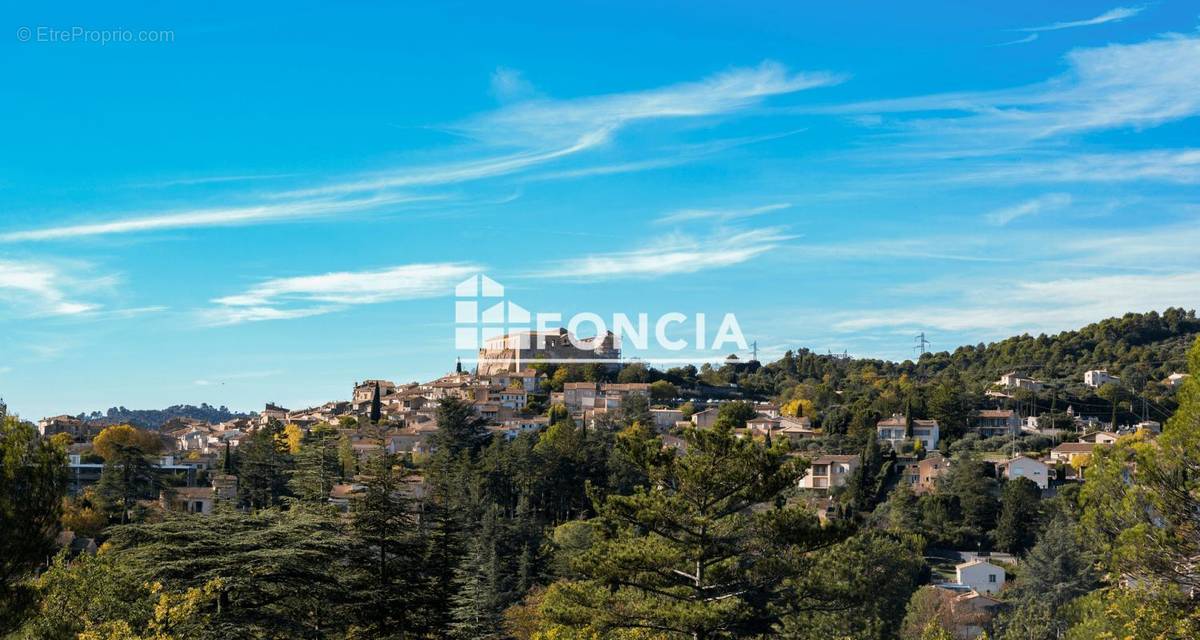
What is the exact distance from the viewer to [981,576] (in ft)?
141

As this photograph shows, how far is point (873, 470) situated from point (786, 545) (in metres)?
43.9

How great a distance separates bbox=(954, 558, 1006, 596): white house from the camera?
140 feet

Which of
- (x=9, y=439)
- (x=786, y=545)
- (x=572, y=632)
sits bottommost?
(x=572, y=632)

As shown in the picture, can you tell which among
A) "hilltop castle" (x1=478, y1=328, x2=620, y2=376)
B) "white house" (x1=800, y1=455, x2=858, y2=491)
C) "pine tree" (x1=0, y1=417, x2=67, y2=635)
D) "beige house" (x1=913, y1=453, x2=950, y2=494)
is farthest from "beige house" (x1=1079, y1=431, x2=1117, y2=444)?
"pine tree" (x1=0, y1=417, x2=67, y2=635)

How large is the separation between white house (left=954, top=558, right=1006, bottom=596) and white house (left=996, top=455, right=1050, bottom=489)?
11.9m

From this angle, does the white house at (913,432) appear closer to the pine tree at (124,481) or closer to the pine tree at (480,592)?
the pine tree at (480,592)

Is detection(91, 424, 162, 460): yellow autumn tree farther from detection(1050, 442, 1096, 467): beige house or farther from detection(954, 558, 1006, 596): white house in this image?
detection(1050, 442, 1096, 467): beige house

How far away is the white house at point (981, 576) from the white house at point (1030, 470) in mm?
11906

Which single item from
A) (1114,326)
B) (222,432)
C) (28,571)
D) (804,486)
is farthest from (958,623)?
(1114,326)

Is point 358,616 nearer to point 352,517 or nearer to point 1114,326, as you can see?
point 352,517

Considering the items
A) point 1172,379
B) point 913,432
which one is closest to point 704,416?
point 913,432

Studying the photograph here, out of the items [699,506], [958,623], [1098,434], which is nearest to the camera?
[699,506]

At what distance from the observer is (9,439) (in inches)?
489

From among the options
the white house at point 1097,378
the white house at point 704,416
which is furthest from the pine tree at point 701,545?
the white house at point 1097,378
